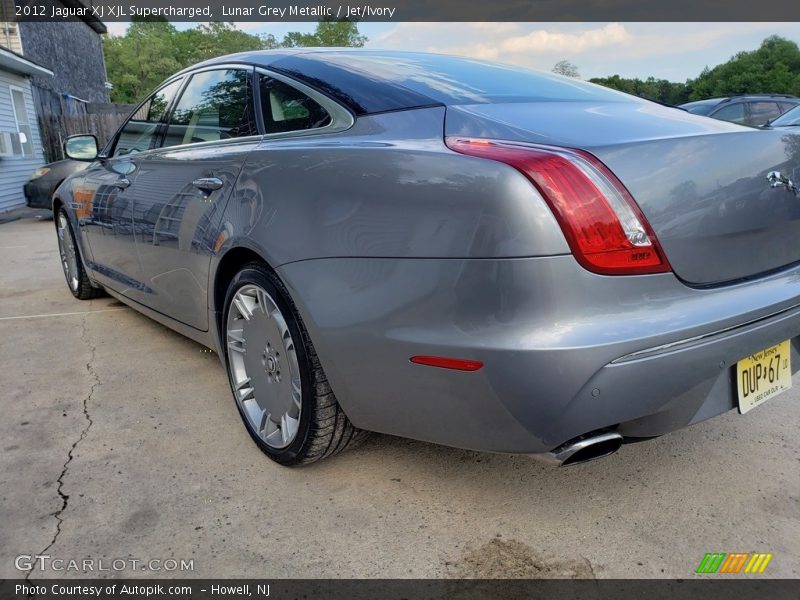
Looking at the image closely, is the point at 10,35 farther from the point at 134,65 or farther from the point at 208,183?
the point at 134,65

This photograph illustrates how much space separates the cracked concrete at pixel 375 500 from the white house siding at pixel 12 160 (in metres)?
11.7

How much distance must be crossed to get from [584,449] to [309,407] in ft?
2.98

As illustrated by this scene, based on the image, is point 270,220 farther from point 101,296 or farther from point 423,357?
point 101,296

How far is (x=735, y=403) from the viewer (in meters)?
1.89

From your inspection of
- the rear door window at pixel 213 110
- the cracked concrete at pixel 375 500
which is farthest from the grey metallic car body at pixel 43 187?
the cracked concrete at pixel 375 500

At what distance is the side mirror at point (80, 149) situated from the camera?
13.7 feet

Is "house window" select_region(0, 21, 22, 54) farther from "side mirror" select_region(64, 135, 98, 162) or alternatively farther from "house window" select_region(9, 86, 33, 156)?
"side mirror" select_region(64, 135, 98, 162)

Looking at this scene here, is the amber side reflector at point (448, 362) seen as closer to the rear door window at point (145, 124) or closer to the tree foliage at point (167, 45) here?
the rear door window at point (145, 124)

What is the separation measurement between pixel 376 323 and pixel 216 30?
69125 millimetres

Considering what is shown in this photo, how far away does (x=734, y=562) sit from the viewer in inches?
72.0

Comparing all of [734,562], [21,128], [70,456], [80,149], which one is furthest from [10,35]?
[734,562]

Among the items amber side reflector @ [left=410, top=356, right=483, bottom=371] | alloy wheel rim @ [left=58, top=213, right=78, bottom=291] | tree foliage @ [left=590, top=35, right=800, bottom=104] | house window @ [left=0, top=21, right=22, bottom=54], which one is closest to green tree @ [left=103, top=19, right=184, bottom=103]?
tree foliage @ [left=590, top=35, right=800, bottom=104]

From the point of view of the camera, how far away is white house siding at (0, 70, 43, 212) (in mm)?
12648

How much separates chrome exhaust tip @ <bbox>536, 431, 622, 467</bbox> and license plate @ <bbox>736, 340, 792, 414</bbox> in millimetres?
476
